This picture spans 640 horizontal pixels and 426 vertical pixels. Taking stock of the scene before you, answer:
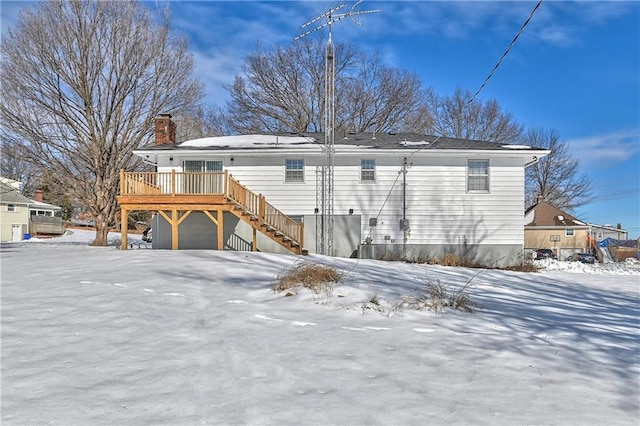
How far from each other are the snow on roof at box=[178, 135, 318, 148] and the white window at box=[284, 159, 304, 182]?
2.50ft

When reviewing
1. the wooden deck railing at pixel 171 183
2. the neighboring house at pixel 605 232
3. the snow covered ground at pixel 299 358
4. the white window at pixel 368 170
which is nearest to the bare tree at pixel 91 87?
the wooden deck railing at pixel 171 183

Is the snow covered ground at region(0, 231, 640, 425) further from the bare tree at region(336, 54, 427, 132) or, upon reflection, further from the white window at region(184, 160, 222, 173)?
the bare tree at region(336, 54, 427, 132)

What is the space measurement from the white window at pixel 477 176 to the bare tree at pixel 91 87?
1524 cm

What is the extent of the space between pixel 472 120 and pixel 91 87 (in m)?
29.3

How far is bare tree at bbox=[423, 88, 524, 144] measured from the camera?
36062 millimetres

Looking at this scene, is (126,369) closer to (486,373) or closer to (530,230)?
(486,373)

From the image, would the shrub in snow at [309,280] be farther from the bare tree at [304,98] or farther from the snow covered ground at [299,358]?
the bare tree at [304,98]

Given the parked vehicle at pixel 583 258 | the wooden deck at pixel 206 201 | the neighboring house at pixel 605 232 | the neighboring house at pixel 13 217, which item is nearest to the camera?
the wooden deck at pixel 206 201

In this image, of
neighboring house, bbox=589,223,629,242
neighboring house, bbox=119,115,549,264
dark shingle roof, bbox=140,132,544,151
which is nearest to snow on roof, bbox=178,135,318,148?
neighboring house, bbox=119,115,549,264

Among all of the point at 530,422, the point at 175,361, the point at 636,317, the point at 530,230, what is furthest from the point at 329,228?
the point at 530,230

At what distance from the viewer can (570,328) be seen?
558 cm

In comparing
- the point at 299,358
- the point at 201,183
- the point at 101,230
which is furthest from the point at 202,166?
the point at 299,358

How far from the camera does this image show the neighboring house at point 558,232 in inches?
1289

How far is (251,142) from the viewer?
17859 millimetres
